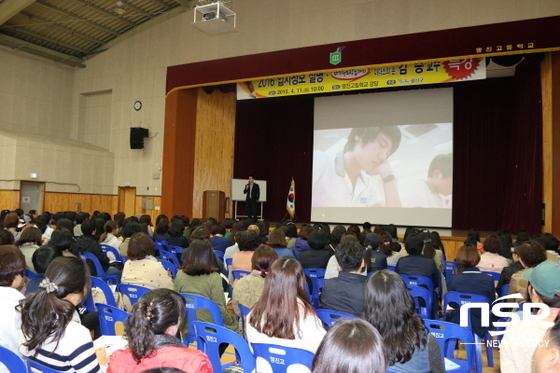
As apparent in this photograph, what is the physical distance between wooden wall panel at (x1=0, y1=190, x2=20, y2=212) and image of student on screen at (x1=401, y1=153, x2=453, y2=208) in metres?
10.9

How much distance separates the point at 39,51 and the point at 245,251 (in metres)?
13.7

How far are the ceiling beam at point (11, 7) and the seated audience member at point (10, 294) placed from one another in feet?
37.7

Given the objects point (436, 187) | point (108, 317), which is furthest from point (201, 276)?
point (436, 187)

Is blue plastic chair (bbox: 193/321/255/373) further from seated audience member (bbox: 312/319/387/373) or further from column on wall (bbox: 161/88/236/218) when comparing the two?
column on wall (bbox: 161/88/236/218)

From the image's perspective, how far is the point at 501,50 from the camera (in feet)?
28.8

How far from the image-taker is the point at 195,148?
12984 mm

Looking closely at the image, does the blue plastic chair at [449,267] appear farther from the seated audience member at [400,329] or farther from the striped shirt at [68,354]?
the striped shirt at [68,354]

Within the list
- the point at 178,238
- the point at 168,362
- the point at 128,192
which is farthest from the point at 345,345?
the point at 128,192

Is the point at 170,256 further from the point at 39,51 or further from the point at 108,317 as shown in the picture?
the point at 39,51

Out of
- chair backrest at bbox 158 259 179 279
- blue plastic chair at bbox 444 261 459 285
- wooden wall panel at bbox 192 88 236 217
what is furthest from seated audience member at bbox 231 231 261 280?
wooden wall panel at bbox 192 88 236 217

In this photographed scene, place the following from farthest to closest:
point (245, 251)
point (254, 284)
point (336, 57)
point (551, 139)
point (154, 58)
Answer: point (154, 58)
point (336, 57)
point (551, 139)
point (245, 251)
point (254, 284)

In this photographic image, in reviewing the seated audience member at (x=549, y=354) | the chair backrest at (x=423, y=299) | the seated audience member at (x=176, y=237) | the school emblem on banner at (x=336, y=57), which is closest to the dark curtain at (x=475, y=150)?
the school emblem on banner at (x=336, y=57)

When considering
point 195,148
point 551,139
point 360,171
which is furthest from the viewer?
Answer: point 195,148

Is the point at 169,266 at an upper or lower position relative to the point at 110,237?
lower
